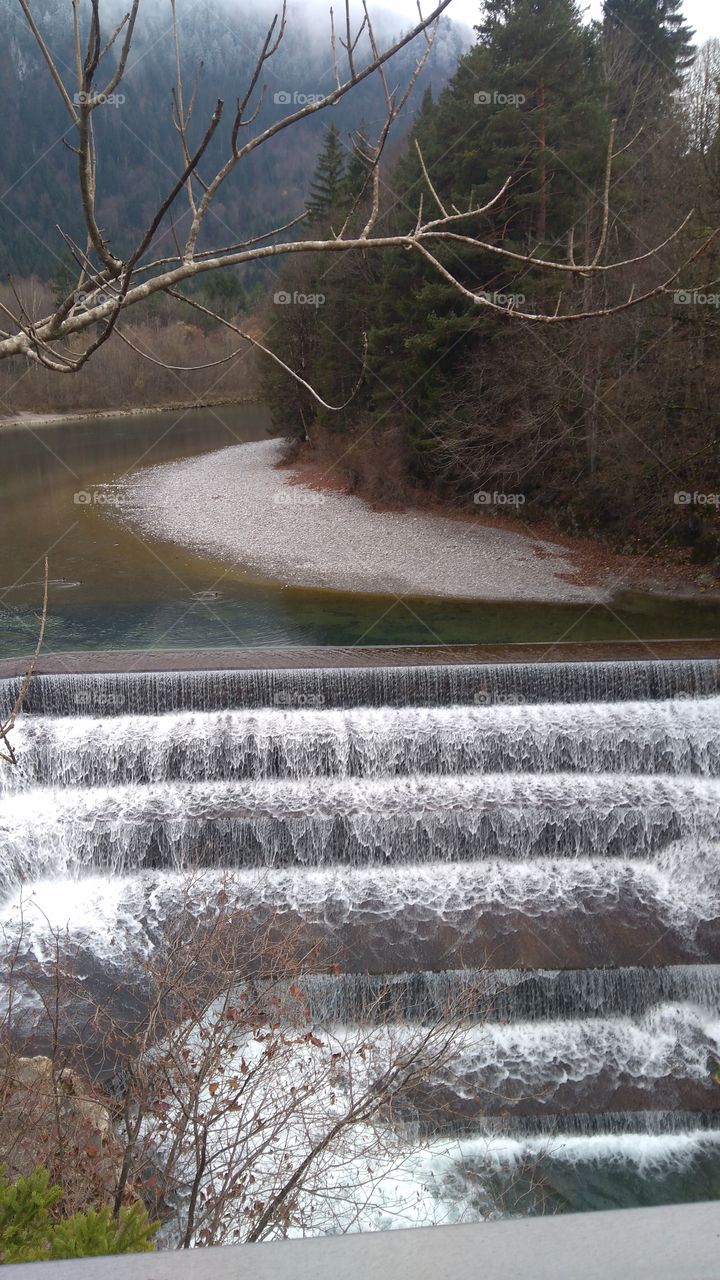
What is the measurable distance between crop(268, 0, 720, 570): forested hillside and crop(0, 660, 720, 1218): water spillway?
A: 19.9 feet

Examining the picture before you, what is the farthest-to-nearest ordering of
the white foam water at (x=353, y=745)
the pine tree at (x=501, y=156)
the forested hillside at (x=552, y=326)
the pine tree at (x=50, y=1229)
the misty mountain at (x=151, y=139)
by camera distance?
the misty mountain at (x=151, y=139) < the pine tree at (x=501, y=156) < the forested hillside at (x=552, y=326) < the white foam water at (x=353, y=745) < the pine tree at (x=50, y=1229)

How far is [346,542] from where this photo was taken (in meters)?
18.6

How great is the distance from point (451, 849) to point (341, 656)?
282 centimetres

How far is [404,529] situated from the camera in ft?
63.6

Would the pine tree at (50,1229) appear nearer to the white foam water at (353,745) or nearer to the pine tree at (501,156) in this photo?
the white foam water at (353,745)

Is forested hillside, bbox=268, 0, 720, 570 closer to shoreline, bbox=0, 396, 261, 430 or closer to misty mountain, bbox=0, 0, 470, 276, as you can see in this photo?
shoreline, bbox=0, 396, 261, 430

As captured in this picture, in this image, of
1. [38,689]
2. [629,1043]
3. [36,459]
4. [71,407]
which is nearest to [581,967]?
[629,1043]

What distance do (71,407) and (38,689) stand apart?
134ft

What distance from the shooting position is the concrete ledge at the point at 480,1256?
2.72 feet

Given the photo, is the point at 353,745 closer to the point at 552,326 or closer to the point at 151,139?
the point at 552,326

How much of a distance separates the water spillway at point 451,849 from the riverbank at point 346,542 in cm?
504

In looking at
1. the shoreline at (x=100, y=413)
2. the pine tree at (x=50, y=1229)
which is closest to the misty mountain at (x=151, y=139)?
the shoreline at (x=100, y=413)

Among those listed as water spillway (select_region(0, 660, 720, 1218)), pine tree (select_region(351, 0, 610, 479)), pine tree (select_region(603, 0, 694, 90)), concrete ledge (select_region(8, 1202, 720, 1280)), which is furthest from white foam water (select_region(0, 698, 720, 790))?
pine tree (select_region(603, 0, 694, 90))

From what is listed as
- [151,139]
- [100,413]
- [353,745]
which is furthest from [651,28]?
[151,139]
